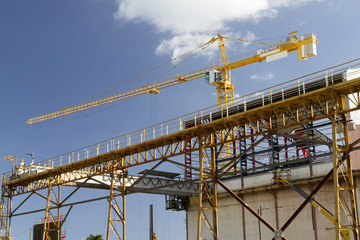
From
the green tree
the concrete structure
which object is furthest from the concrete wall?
the green tree

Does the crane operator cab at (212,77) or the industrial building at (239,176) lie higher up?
the crane operator cab at (212,77)

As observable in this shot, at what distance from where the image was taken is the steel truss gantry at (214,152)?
2664 cm

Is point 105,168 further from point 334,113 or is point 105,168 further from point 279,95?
point 334,113

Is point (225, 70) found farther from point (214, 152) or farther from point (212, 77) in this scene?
point (214, 152)

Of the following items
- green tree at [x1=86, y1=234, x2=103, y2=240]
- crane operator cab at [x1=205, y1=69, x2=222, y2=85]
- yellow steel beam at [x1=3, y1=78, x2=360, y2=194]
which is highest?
crane operator cab at [x1=205, y1=69, x2=222, y2=85]

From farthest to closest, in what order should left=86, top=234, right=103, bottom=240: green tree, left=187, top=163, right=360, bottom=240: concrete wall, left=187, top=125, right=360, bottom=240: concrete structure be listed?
1. left=86, top=234, right=103, bottom=240: green tree
2. left=187, top=163, right=360, bottom=240: concrete wall
3. left=187, top=125, right=360, bottom=240: concrete structure

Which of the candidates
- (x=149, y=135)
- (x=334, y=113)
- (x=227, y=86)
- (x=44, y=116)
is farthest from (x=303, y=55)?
(x=44, y=116)

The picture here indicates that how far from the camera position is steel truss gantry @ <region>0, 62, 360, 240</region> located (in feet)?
87.4

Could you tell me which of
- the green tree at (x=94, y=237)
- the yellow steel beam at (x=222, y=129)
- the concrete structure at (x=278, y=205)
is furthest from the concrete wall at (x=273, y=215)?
the green tree at (x=94, y=237)

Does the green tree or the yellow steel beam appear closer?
the yellow steel beam

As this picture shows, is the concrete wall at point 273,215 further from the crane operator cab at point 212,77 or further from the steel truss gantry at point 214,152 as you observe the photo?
the crane operator cab at point 212,77

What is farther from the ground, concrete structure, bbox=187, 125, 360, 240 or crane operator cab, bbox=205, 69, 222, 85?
crane operator cab, bbox=205, 69, 222, 85

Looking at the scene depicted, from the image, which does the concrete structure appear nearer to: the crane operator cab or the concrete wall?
the concrete wall

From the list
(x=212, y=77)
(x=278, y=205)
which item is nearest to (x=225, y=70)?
(x=212, y=77)
